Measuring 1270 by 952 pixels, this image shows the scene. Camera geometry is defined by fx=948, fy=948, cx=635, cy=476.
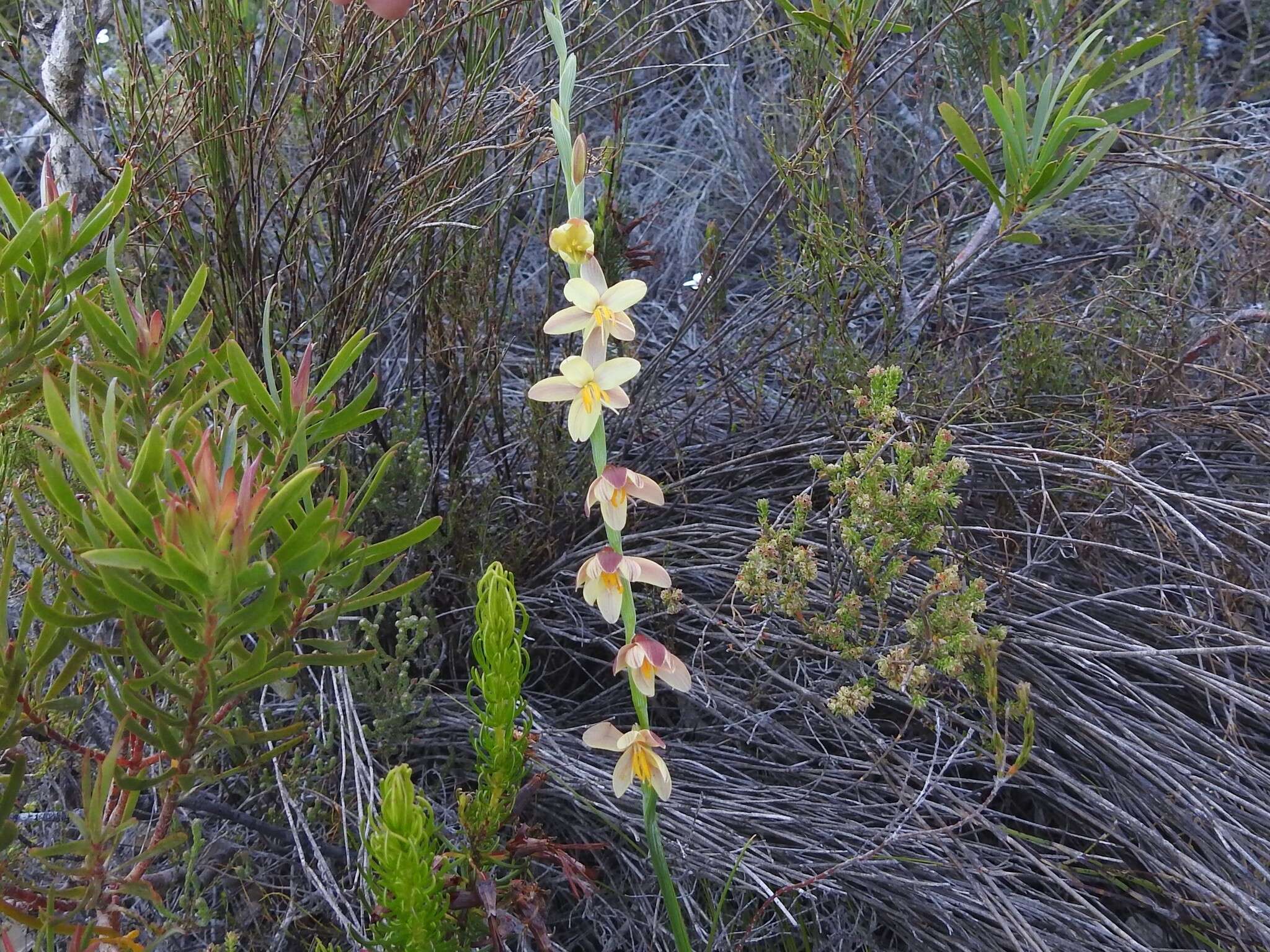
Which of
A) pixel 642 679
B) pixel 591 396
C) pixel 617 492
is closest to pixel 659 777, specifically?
pixel 642 679

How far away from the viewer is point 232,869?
1.57 meters

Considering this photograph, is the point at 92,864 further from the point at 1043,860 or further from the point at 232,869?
the point at 1043,860

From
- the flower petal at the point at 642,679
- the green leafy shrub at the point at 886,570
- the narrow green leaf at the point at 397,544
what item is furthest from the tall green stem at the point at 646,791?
the green leafy shrub at the point at 886,570

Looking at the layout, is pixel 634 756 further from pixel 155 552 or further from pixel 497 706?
pixel 155 552

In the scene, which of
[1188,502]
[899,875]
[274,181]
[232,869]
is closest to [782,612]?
[899,875]

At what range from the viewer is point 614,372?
1082mm

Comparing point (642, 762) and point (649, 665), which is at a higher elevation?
point (649, 665)

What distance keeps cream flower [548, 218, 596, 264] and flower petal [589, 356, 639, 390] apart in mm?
122

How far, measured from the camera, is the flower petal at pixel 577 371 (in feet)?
3.50

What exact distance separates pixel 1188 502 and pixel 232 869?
1717 mm

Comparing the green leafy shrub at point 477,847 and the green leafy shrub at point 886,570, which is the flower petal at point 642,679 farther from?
the green leafy shrub at point 886,570

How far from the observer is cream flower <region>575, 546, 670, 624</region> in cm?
111

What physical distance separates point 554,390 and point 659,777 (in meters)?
0.49

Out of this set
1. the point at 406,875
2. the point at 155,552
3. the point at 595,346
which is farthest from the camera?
the point at 595,346
